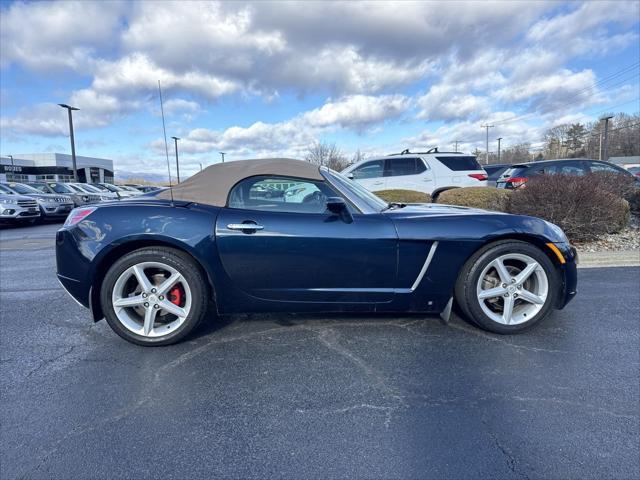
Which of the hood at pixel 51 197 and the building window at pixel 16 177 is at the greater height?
the building window at pixel 16 177

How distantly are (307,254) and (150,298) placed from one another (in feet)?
4.10

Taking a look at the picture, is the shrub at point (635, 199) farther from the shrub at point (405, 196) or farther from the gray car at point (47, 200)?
the gray car at point (47, 200)

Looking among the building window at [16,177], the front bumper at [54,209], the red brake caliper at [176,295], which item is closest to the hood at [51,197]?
the front bumper at [54,209]

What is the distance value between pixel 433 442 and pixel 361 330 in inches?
52.2

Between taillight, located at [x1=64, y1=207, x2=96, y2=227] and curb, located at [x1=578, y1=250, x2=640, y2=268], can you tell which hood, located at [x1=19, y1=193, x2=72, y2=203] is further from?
curb, located at [x1=578, y1=250, x2=640, y2=268]

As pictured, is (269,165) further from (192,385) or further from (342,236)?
(192,385)

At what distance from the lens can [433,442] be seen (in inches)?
73.2

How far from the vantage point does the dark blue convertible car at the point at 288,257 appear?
2.80 m

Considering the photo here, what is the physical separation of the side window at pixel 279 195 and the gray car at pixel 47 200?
542 inches

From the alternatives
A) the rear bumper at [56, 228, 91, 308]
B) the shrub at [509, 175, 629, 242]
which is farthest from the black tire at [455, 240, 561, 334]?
the shrub at [509, 175, 629, 242]

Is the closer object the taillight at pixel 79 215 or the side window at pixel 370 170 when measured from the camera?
the taillight at pixel 79 215

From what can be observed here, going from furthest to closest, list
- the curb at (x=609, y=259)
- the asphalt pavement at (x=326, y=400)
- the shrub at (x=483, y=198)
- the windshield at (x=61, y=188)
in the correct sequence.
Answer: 1. the windshield at (x=61, y=188)
2. the shrub at (x=483, y=198)
3. the curb at (x=609, y=259)
4. the asphalt pavement at (x=326, y=400)

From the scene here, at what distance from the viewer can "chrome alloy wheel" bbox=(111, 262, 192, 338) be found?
2838mm

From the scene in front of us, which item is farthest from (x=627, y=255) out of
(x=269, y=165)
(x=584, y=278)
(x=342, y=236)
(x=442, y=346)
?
(x=269, y=165)
